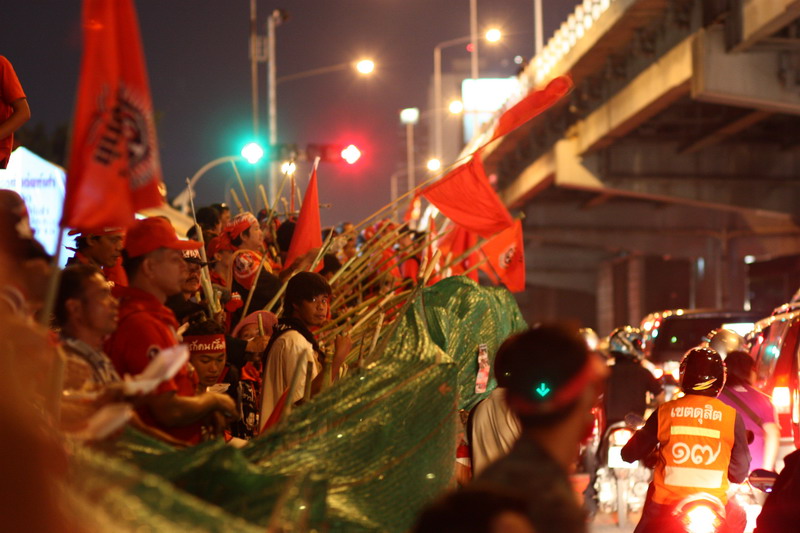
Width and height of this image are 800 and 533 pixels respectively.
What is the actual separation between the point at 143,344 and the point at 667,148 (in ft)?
105

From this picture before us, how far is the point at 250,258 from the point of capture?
25.5 ft

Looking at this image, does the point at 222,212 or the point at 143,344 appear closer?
the point at 143,344

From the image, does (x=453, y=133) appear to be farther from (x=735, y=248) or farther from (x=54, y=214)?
(x=54, y=214)

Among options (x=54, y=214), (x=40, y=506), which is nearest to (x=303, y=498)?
(x=40, y=506)

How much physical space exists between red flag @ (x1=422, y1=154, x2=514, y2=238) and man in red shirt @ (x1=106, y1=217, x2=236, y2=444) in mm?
5919

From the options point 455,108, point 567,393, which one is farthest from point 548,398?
point 455,108

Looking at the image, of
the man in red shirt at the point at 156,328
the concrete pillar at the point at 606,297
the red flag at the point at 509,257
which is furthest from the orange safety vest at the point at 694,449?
the concrete pillar at the point at 606,297

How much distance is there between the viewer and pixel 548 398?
10.5ft

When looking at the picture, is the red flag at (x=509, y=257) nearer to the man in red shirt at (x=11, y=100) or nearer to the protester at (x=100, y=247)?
the protester at (x=100, y=247)

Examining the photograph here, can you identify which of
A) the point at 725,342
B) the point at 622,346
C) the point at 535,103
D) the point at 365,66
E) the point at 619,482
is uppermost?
the point at 365,66

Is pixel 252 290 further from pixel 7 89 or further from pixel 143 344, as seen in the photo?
pixel 143 344

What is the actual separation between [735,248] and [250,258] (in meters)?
38.9

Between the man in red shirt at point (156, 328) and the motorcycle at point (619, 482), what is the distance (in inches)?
267

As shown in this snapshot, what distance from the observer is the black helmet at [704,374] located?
21.9ft
